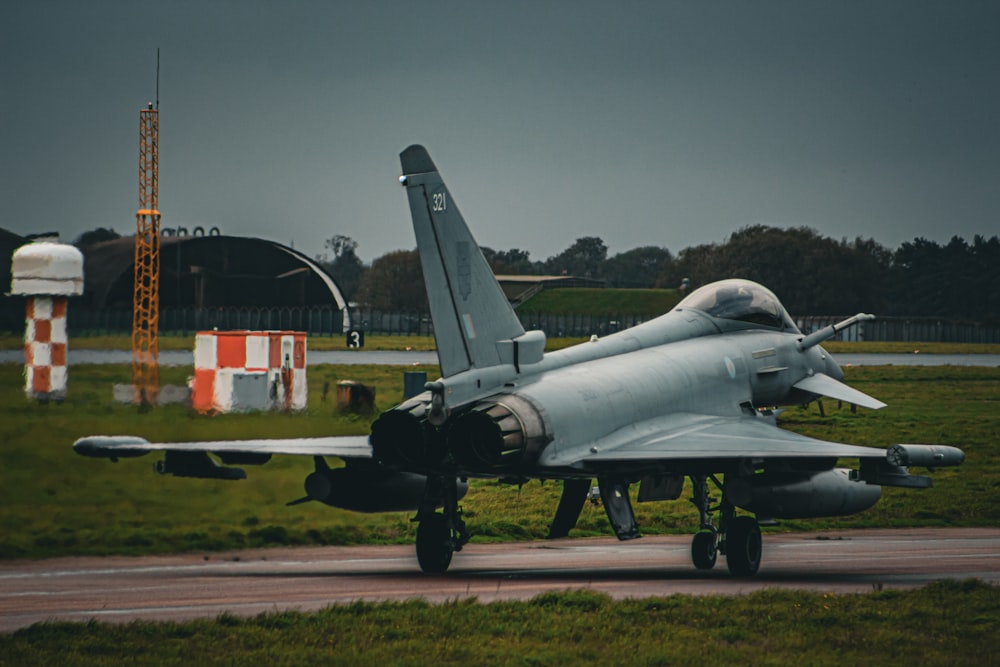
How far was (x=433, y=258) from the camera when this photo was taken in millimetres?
17781

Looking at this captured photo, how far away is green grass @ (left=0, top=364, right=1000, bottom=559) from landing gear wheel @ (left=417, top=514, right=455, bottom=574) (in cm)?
374

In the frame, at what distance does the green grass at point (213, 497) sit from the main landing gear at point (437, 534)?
3764mm

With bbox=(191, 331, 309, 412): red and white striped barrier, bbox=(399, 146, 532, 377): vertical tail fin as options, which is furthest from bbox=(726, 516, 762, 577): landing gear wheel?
bbox=(191, 331, 309, 412): red and white striped barrier

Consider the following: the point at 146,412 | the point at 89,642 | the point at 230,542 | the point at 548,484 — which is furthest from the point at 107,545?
the point at 548,484

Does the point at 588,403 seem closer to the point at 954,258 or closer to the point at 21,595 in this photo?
the point at 21,595

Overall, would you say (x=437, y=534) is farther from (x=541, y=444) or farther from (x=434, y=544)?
(x=541, y=444)

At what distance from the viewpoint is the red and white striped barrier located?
34781 mm

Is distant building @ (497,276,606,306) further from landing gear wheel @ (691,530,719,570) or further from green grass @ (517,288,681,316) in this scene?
landing gear wheel @ (691,530,719,570)

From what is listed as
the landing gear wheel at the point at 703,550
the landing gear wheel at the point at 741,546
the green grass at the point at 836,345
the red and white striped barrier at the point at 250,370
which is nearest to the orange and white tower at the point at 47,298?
the red and white striped barrier at the point at 250,370

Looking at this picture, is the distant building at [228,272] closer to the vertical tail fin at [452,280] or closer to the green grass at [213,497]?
the green grass at [213,497]

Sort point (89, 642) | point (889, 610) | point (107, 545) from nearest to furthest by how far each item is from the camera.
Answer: point (89, 642) → point (889, 610) → point (107, 545)

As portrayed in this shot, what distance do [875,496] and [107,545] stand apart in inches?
433

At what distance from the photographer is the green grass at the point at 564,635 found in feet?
40.4

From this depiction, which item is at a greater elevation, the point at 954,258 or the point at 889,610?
the point at 954,258
